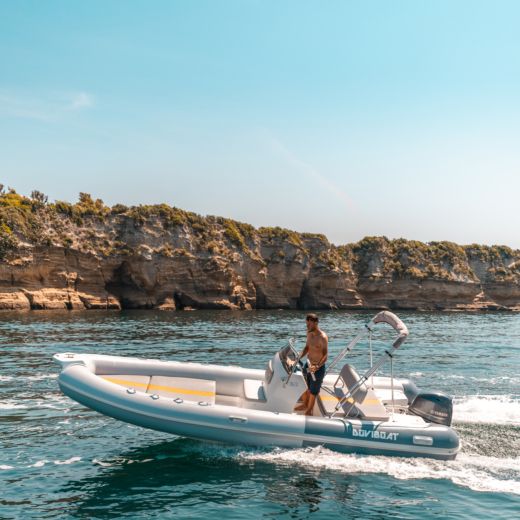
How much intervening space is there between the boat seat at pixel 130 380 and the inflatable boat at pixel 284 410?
0.14 ft

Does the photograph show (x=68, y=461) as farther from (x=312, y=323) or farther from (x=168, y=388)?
(x=312, y=323)

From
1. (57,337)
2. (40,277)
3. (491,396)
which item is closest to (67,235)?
(40,277)

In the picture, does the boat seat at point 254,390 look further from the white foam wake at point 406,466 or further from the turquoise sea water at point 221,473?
the white foam wake at point 406,466

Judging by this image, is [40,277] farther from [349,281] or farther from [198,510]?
[198,510]

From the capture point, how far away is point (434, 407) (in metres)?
11.5

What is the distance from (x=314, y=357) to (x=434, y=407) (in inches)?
107

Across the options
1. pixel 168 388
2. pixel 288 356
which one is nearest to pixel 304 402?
pixel 288 356

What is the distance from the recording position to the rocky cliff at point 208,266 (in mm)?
49406

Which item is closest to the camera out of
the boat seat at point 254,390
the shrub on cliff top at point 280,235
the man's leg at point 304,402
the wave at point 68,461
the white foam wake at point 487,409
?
the wave at point 68,461

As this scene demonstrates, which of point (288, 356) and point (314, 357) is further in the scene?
point (288, 356)

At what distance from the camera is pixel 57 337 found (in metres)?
28.3

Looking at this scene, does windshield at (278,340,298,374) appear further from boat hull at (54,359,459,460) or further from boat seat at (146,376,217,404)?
boat seat at (146,376,217,404)

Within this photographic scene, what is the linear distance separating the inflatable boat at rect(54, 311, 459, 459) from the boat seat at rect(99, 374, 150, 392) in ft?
0.14

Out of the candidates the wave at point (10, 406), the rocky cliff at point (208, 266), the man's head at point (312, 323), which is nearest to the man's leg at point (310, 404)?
the man's head at point (312, 323)
